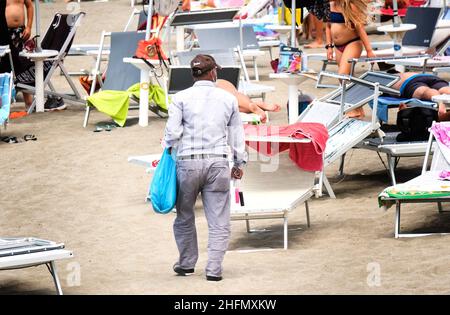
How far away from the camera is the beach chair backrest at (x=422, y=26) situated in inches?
603

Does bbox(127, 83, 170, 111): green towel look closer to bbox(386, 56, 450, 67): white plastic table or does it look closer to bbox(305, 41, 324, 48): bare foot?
bbox(386, 56, 450, 67): white plastic table

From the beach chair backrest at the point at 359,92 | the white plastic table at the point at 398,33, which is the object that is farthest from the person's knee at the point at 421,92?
the white plastic table at the point at 398,33

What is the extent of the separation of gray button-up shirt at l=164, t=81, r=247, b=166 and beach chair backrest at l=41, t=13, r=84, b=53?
727cm

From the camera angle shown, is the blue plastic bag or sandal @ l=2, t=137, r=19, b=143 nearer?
the blue plastic bag

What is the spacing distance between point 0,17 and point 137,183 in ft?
13.9

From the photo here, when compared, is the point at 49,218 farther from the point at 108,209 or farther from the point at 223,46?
the point at 223,46

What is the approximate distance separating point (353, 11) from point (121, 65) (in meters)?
3.16

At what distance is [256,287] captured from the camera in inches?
281

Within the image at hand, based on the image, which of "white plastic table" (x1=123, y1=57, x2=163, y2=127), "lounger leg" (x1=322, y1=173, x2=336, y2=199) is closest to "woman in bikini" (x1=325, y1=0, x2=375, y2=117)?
"white plastic table" (x1=123, y1=57, x2=163, y2=127)

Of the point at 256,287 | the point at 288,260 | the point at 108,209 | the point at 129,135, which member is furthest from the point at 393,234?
the point at 129,135

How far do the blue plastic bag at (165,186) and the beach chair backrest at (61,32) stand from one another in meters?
7.28

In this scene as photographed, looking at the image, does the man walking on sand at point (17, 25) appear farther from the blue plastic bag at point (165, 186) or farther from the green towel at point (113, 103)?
the blue plastic bag at point (165, 186)

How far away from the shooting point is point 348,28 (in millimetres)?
12172

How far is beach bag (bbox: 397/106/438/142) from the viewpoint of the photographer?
9695 mm
